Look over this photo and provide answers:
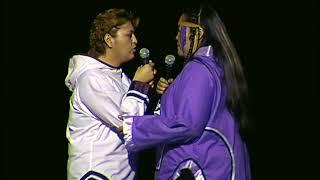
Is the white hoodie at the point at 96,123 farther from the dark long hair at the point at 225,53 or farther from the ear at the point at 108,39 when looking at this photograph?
the dark long hair at the point at 225,53

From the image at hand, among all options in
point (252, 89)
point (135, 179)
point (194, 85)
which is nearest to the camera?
point (194, 85)

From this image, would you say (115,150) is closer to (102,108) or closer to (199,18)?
(102,108)

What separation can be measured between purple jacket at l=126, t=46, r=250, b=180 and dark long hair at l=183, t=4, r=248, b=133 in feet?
0.07

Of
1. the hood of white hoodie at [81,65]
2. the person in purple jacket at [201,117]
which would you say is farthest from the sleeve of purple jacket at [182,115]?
the hood of white hoodie at [81,65]

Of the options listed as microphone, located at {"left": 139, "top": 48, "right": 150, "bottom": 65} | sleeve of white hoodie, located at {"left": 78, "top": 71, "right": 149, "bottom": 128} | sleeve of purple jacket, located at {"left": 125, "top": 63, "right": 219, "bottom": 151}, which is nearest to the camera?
sleeve of purple jacket, located at {"left": 125, "top": 63, "right": 219, "bottom": 151}

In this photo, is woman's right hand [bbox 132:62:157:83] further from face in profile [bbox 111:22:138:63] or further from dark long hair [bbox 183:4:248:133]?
dark long hair [bbox 183:4:248:133]

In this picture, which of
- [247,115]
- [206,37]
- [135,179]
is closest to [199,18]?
[206,37]

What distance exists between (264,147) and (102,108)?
1.00 metres

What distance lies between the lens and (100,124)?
205cm

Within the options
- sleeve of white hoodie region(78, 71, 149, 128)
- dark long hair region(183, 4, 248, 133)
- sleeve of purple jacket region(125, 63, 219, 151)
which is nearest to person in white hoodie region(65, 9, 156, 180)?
sleeve of white hoodie region(78, 71, 149, 128)

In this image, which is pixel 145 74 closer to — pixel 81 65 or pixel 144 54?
pixel 144 54

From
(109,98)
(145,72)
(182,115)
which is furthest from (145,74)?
(182,115)

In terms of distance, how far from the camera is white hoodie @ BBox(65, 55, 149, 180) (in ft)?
6.53

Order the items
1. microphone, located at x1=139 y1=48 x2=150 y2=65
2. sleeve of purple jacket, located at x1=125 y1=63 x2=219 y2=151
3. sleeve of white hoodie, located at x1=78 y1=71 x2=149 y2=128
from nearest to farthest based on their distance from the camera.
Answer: sleeve of purple jacket, located at x1=125 y1=63 x2=219 y2=151 < sleeve of white hoodie, located at x1=78 y1=71 x2=149 y2=128 < microphone, located at x1=139 y1=48 x2=150 y2=65
